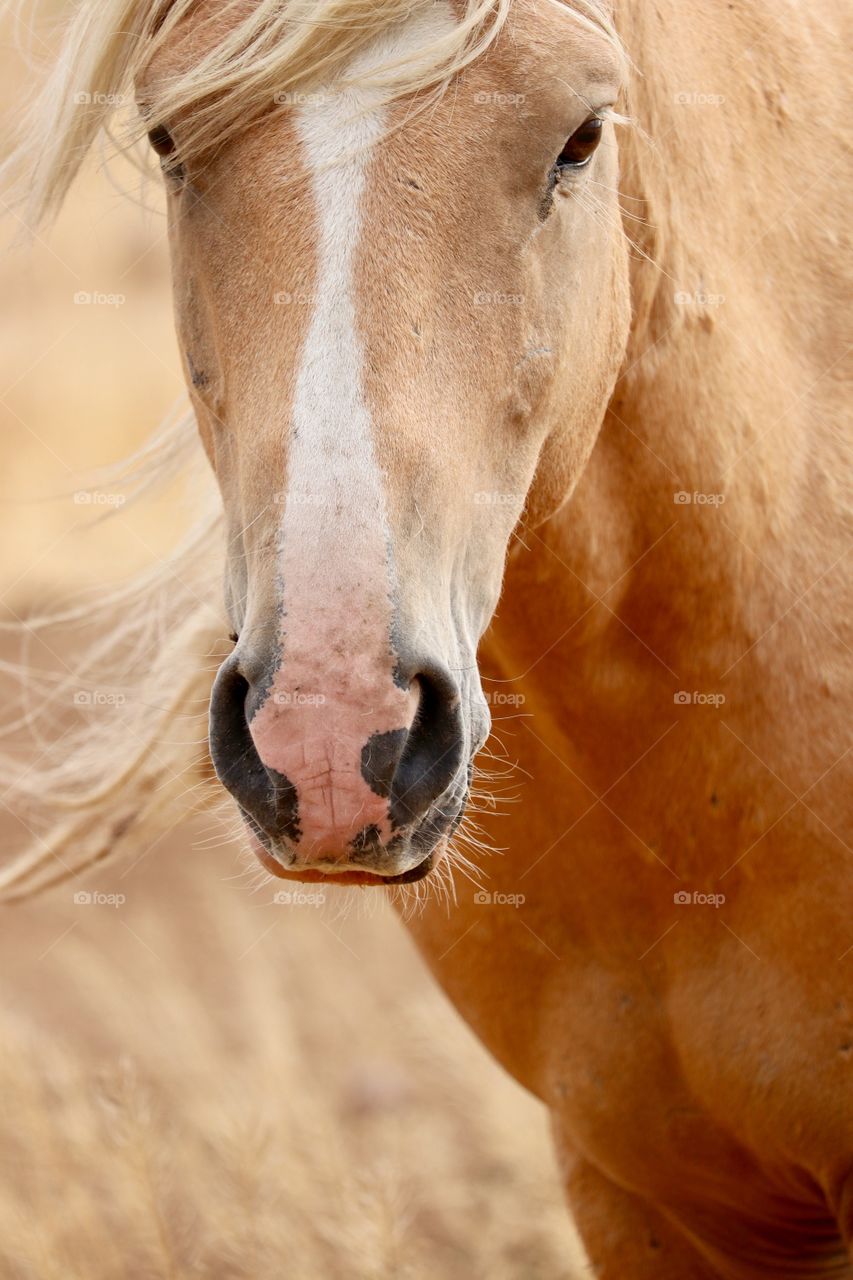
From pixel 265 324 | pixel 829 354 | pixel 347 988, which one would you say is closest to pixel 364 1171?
pixel 347 988

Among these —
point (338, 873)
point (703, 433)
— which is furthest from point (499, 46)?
point (338, 873)

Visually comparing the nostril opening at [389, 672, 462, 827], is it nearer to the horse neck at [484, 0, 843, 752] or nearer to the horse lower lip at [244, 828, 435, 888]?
the horse lower lip at [244, 828, 435, 888]

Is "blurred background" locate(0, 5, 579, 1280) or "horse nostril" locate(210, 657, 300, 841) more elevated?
"horse nostril" locate(210, 657, 300, 841)

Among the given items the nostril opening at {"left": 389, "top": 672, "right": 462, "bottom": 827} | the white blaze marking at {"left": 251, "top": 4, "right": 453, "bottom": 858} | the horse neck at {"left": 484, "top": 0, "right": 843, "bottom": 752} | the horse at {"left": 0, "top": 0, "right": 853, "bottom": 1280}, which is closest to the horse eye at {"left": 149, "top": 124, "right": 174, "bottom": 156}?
the horse at {"left": 0, "top": 0, "right": 853, "bottom": 1280}

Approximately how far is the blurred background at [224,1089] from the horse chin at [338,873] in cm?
104

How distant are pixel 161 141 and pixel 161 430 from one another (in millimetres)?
997

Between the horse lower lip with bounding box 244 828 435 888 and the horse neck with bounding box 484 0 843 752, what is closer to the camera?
the horse lower lip with bounding box 244 828 435 888

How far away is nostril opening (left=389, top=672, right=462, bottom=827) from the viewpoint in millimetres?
1424

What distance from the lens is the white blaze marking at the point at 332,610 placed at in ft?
4.50

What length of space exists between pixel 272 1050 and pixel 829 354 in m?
3.67

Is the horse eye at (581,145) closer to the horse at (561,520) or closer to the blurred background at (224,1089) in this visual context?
the horse at (561,520)

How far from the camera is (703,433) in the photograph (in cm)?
204

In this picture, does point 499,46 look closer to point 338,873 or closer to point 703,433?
point 703,433

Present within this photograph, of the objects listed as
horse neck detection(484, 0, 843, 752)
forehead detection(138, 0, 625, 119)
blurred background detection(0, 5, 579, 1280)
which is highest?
forehead detection(138, 0, 625, 119)
